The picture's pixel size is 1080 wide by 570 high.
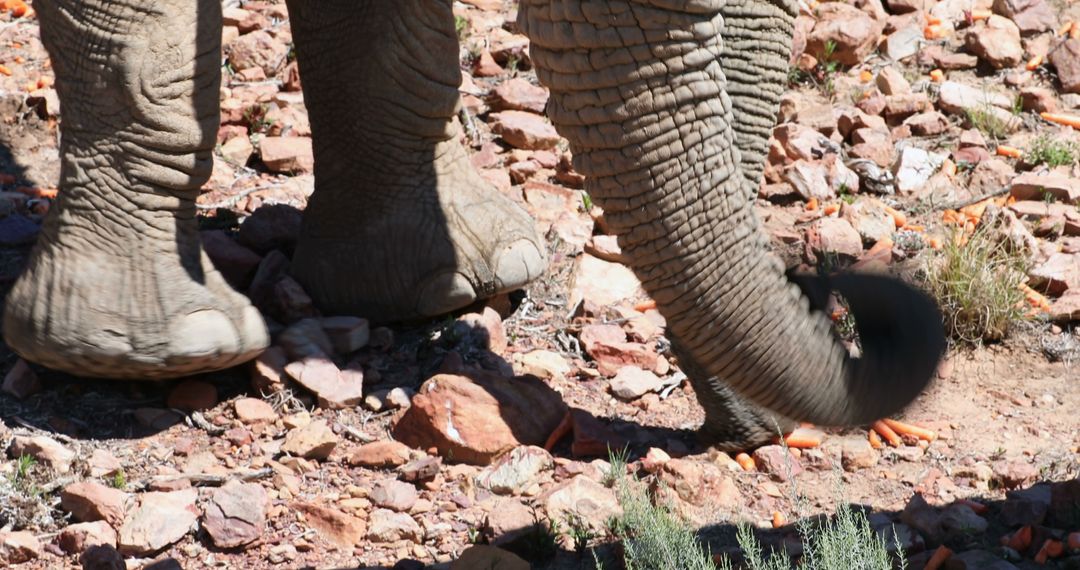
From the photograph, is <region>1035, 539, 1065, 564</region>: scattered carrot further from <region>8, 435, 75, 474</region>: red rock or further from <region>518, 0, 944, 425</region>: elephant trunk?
<region>8, 435, 75, 474</region>: red rock

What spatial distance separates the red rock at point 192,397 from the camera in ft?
13.7

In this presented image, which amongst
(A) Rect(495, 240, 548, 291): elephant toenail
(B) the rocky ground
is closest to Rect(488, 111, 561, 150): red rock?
(B) the rocky ground

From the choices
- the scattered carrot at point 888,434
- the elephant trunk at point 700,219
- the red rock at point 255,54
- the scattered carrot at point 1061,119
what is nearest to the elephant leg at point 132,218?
the elephant trunk at point 700,219

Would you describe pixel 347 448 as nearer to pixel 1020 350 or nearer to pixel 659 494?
pixel 659 494

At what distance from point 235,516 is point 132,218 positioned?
87 centimetres

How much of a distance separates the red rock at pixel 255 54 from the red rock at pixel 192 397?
2.40m

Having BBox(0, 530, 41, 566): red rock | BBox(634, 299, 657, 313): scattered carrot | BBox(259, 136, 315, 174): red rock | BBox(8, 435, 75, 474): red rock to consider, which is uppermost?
BBox(259, 136, 315, 174): red rock

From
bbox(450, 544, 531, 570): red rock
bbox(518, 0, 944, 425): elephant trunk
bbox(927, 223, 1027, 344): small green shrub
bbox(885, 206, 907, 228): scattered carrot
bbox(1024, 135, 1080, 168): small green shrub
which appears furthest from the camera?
bbox(1024, 135, 1080, 168): small green shrub

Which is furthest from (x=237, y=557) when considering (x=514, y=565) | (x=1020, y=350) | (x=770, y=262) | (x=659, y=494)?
(x=1020, y=350)

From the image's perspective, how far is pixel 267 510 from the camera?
3.71 m

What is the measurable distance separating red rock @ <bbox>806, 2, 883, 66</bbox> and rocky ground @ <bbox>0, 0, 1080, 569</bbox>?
0.04 meters

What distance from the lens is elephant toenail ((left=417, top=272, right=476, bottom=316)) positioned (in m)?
4.53

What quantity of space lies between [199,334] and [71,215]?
463 millimetres

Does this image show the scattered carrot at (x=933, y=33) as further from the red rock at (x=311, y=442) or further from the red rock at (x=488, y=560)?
the red rock at (x=488, y=560)
